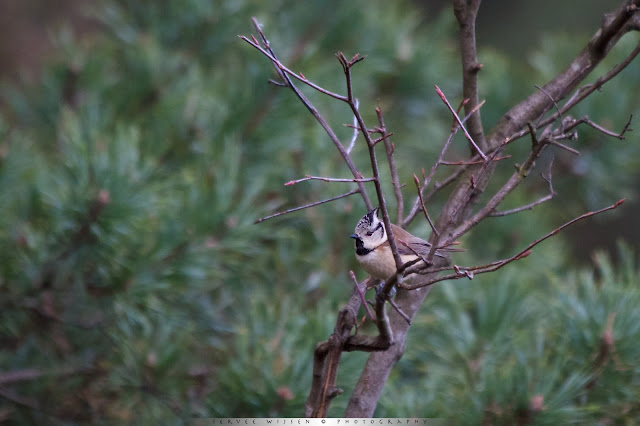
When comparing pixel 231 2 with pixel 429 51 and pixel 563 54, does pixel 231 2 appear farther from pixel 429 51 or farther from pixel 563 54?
pixel 563 54

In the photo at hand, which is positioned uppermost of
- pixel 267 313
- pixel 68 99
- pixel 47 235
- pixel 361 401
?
pixel 68 99

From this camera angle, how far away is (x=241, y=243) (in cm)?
110

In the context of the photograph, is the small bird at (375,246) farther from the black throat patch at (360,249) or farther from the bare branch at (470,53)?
the bare branch at (470,53)

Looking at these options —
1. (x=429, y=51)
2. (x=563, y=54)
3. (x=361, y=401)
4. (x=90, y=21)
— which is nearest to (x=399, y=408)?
(x=361, y=401)

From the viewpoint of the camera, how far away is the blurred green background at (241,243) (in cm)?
96

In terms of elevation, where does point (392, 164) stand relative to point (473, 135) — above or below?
below

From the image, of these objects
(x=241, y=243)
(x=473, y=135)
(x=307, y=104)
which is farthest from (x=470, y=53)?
(x=241, y=243)

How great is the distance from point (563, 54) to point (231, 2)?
85 centimetres

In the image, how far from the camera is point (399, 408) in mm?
858

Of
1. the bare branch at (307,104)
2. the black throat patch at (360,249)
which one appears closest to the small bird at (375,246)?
the black throat patch at (360,249)

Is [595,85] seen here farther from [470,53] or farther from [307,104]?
[307,104]

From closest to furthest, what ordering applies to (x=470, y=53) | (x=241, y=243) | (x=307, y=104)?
(x=307, y=104)
(x=470, y=53)
(x=241, y=243)

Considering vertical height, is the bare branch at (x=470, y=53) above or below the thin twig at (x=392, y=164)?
above

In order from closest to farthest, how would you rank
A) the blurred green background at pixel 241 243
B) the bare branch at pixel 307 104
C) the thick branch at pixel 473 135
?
the bare branch at pixel 307 104 → the thick branch at pixel 473 135 → the blurred green background at pixel 241 243
